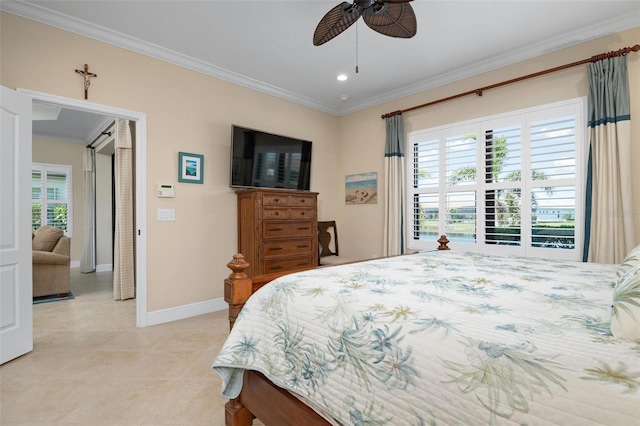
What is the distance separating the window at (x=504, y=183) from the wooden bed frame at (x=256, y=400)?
2.77m

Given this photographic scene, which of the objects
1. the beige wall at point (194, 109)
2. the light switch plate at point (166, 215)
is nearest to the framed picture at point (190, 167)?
the beige wall at point (194, 109)

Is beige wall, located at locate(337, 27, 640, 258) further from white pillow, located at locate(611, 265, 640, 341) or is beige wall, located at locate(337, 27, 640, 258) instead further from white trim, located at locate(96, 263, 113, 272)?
white trim, located at locate(96, 263, 113, 272)

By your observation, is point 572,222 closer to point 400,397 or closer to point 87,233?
point 400,397

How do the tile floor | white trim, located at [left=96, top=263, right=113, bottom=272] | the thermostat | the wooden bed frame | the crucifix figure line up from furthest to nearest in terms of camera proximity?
white trim, located at [left=96, top=263, right=113, bottom=272] < the thermostat < the crucifix figure < the tile floor < the wooden bed frame

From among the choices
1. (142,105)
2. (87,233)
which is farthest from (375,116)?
(87,233)

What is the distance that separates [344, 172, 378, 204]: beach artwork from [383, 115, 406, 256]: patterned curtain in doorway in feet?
1.05

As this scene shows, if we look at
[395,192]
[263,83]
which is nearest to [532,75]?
[395,192]

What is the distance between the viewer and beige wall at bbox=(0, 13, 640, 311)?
8.84 feet

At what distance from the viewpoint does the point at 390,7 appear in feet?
6.95

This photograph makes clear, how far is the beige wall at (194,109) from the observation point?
8.84 ft

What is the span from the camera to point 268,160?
160 inches

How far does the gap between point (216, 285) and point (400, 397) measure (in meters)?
3.23

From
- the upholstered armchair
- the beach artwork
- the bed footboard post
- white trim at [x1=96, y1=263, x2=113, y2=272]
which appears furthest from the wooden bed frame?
white trim at [x1=96, y1=263, x2=113, y2=272]

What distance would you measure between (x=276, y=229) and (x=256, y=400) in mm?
2386
